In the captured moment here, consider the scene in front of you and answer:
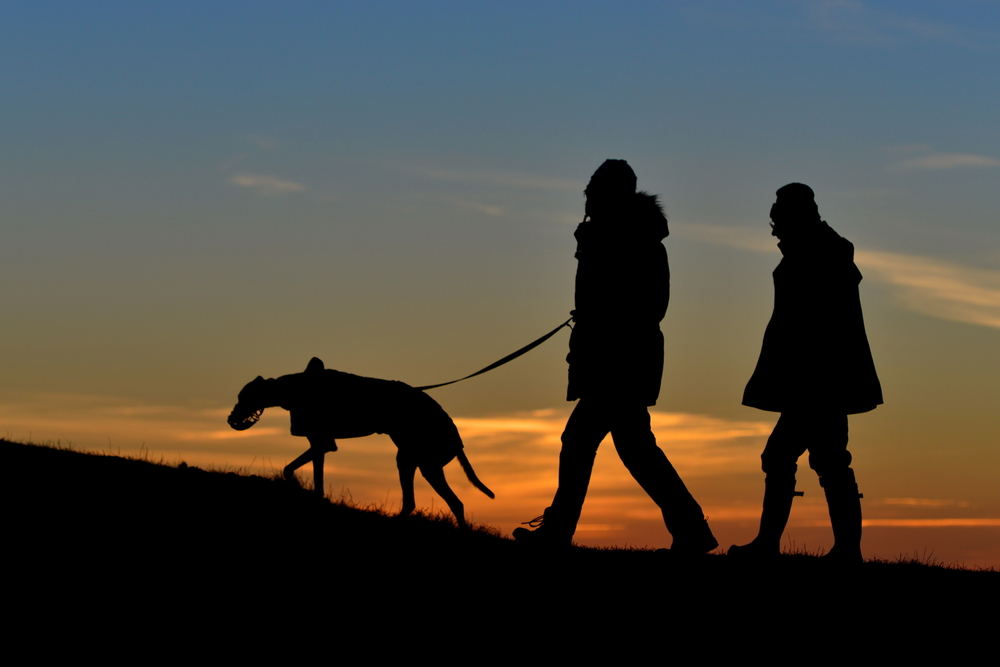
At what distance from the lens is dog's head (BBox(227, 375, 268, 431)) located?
12.2 meters

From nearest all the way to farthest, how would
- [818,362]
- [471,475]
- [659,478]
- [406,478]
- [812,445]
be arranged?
1. [659,478]
2. [818,362]
3. [812,445]
4. [406,478]
5. [471,475]

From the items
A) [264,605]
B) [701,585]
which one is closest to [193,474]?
[264,605]

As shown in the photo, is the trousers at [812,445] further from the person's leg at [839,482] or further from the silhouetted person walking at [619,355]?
the silhouetted person walking at [619,355]

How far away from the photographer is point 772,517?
7.30 meters

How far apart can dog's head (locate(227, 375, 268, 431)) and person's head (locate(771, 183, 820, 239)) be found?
697 cm

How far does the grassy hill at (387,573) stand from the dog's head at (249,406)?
11.6 ft

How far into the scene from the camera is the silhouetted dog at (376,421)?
11242 millimetres

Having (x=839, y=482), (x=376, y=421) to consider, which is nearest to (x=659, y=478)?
(x=839, y=482)

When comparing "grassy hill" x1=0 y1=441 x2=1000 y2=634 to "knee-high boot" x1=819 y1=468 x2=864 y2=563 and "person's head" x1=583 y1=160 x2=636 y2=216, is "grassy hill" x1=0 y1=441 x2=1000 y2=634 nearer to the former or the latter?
"knee-high boot" x1=819 y1=468 x2=864 y2=563

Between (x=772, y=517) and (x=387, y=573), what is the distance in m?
2.77

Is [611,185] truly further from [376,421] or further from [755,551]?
[376,421]

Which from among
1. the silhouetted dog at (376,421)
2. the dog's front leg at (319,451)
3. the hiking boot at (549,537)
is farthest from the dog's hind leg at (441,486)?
the hiking boot at (549,537)

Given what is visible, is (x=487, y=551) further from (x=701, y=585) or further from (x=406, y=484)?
(x=406, y=484)

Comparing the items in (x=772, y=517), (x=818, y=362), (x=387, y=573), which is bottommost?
(x=387, y=573)
